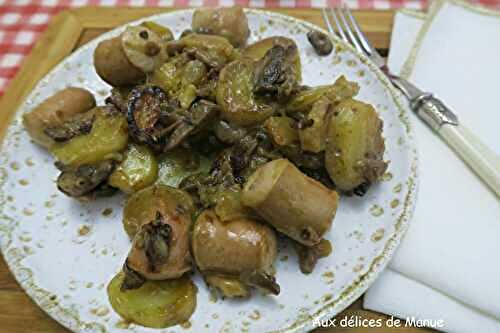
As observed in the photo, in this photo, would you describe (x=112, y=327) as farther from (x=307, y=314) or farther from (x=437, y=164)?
(x=437, y=164)

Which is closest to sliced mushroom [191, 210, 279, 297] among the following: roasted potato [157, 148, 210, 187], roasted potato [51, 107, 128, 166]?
roasted potato [157, 148, 210, 187]

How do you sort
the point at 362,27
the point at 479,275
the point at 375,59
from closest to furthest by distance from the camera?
the point at 479,275
the point at 375,59
the point at 362,27

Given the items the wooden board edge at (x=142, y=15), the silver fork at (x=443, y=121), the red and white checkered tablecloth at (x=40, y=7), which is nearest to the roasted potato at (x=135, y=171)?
the silver fork at (x=443, y=121)

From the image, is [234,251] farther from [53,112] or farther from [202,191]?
[53,112]

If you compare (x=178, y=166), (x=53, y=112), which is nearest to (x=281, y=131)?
(x=178, y=166)

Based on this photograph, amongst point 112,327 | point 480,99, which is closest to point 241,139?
point 112,327

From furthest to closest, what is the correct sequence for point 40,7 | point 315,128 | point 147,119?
point 40,7 → point 147,119 → point 315,128

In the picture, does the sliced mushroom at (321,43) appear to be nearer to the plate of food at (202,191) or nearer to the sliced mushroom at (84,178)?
the plate of food at (202,191)
